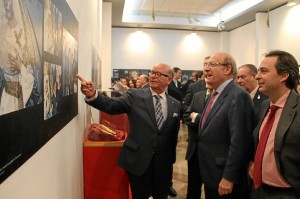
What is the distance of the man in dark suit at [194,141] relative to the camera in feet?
7.91

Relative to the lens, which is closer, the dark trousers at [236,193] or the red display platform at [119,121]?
the dark trousers at [236,193]

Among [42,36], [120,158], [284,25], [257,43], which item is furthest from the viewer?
[257,43]

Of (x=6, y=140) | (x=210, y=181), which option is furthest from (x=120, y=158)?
(x=6, y=140)

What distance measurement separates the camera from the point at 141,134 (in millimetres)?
2404

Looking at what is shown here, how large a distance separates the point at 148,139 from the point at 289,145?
1155mm

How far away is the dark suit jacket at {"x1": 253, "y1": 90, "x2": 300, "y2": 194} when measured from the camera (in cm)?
154

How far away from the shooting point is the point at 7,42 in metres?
0.67

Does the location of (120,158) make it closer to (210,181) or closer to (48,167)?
(210,181)

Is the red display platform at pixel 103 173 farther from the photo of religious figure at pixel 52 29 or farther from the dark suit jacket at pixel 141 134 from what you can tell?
the photo of religious figure at pixel 52 29

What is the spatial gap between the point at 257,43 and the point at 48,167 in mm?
8694

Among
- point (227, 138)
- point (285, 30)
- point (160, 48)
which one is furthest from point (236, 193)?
point (160, 48)

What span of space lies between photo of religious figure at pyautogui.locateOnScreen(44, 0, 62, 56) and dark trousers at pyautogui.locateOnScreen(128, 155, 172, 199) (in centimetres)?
146

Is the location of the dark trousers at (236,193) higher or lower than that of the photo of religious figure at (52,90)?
lower

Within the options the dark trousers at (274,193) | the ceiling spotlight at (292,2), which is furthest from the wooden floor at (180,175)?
the ceiling spotlight at (292,2)
